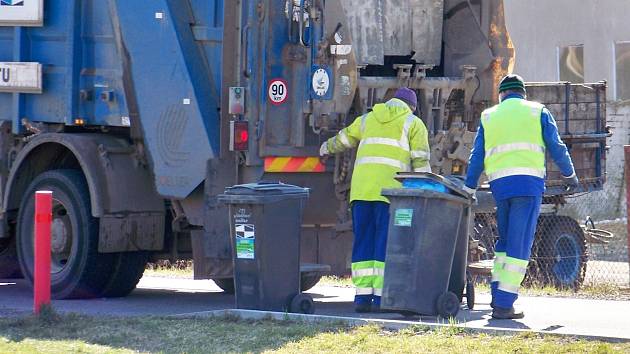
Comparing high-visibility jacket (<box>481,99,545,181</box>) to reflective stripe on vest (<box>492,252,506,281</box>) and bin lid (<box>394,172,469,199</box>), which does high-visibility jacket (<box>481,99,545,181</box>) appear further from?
reflective stripe on vest (<box>492,252,506,281</box>)

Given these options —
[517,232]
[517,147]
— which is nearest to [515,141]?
[517,147]

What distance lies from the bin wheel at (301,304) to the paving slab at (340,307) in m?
0.28

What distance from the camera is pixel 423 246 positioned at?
8602mm

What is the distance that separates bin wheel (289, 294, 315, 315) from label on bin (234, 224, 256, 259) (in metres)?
0.42

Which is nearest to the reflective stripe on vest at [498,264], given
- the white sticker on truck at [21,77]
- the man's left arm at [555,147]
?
the man's left arm at [555,147]

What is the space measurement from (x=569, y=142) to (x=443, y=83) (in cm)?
554

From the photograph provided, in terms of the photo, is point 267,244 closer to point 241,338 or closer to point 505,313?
point 241,338

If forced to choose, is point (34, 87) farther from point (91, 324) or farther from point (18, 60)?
point (91, 324)

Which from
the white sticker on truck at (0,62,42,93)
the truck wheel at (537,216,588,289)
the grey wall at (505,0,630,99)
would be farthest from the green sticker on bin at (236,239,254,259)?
the grey wall at (505,0,630,99)

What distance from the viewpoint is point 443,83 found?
10.5 m

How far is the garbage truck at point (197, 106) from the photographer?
388 inches

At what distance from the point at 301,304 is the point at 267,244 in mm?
474

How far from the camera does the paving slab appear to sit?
839 cm

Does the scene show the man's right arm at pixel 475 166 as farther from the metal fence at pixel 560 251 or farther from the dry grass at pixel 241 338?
the metal fence at pixel 560 251
